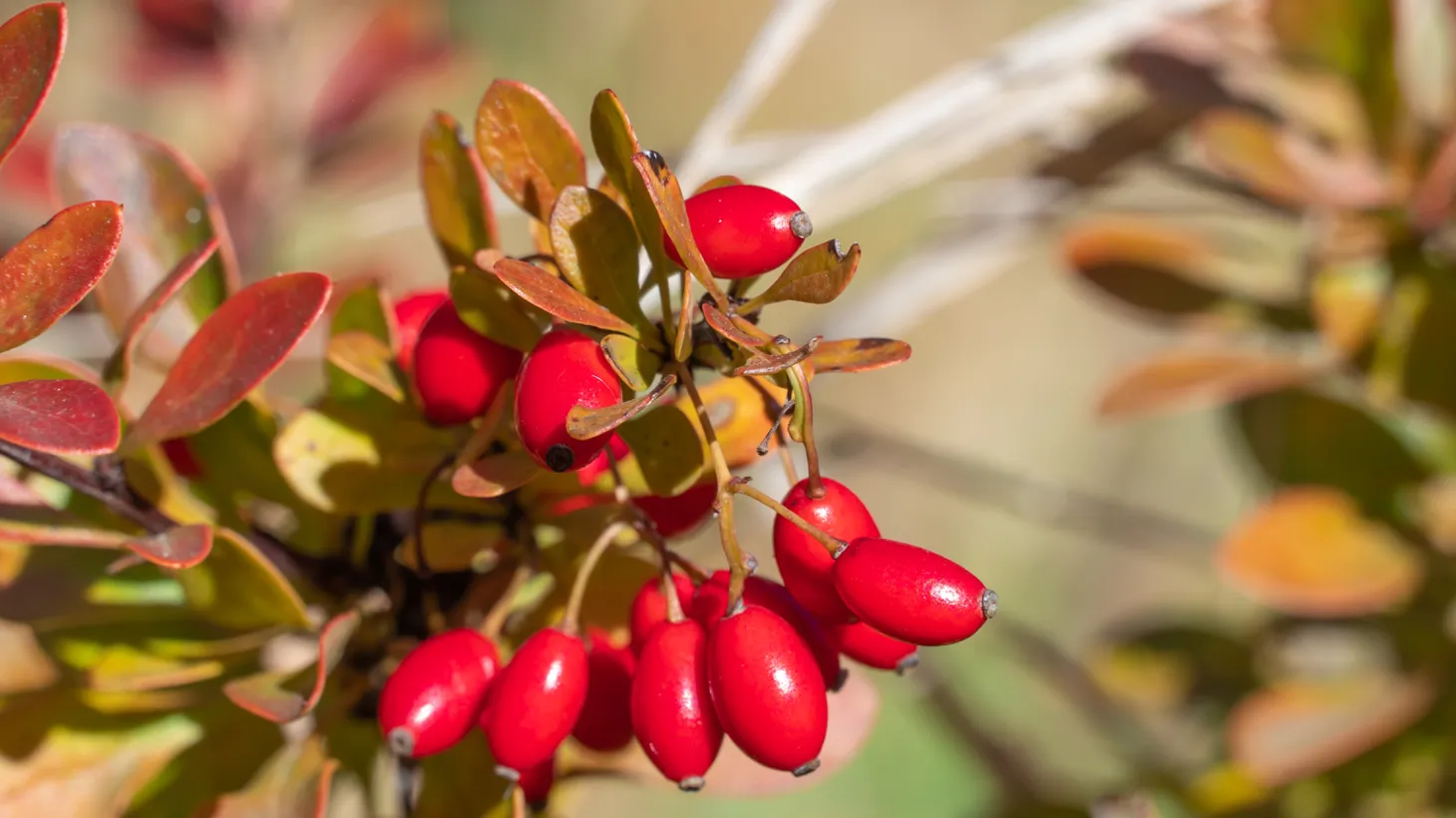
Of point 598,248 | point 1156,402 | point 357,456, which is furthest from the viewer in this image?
point 1156,402

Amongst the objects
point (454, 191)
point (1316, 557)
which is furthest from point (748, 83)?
point (1316, 557)

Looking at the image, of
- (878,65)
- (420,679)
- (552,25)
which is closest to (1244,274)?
(420,679)

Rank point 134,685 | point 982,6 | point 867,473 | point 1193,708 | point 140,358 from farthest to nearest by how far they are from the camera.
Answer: point 982,6, point 867,473, point 1193,708, point 140,358, point 134,685

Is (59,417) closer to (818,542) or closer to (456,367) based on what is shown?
(456,367)

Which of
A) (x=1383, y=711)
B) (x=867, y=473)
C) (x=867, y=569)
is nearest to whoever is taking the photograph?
(x=867, y=569)

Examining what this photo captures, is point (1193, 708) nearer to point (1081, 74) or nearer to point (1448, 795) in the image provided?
point (1448, 795)

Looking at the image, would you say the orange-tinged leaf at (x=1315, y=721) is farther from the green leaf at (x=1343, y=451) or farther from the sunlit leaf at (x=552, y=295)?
the sunlit leaf at (x=552, y=295)

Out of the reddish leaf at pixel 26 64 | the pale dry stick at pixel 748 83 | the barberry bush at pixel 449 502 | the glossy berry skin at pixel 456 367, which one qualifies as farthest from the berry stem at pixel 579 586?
the pale dry stick at pixel 748 83

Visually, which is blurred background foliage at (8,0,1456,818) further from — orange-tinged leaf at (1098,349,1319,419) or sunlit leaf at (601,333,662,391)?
sunlit leaf at (601,333,662,391)
